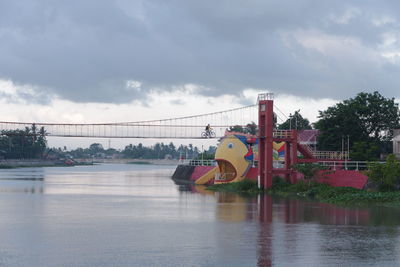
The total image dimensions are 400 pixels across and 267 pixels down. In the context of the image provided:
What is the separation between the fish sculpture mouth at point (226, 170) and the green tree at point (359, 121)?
10.4 m

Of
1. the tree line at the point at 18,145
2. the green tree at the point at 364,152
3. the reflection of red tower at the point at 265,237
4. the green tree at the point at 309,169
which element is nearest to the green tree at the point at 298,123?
the green tree at the point at 364,152

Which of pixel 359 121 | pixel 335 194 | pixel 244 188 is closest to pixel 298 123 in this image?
pixel 359 121

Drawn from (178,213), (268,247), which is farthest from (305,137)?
(268,247)

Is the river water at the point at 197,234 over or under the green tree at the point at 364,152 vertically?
under

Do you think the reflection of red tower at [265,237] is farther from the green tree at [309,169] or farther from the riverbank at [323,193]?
the green tree at [309,169]

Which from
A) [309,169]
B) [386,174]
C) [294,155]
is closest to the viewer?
[386,174]

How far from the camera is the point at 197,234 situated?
101 ft

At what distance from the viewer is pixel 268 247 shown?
26.9 metres

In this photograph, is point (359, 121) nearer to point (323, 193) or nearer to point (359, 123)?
point (359, 123)

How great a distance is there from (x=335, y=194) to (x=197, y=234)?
20.3 m

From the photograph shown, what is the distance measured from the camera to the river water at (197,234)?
24375 mm

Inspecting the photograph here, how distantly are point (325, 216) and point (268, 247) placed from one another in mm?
12009

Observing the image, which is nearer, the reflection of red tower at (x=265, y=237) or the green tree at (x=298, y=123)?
the reflection of red tower at (x=265, y=237)

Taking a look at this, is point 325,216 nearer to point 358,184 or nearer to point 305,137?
point 358,184
